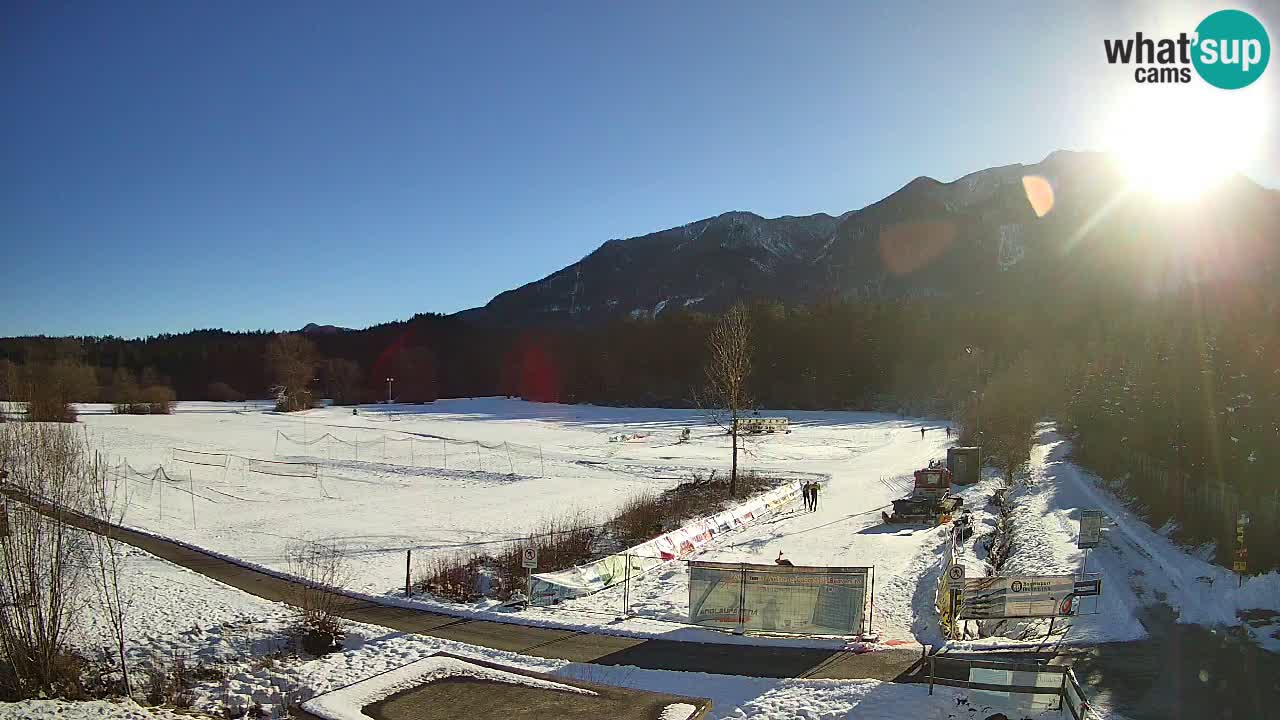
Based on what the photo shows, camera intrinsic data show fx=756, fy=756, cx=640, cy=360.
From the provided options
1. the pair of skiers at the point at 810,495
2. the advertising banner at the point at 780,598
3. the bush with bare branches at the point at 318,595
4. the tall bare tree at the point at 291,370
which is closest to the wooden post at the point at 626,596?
the advertising banner at the point at 780,598

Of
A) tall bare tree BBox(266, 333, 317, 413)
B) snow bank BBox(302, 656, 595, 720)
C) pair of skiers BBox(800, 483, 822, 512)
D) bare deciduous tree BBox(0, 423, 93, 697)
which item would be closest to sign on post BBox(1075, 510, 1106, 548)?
snow bank BBox(302, 656, 595, 720)

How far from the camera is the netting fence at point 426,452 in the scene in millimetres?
51281

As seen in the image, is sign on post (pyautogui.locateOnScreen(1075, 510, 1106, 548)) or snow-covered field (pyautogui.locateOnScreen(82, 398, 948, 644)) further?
snow-covered field (pyautogui.locateOnScreen(82, 398, 948, 644))

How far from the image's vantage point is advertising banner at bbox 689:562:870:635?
52.4 ft

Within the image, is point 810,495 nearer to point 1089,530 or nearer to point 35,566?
point 1089,530

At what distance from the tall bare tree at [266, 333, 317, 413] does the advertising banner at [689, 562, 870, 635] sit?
329 feet

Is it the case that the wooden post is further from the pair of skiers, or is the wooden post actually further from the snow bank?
the pair of skiers

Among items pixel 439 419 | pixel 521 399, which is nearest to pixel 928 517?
pixel 439 419

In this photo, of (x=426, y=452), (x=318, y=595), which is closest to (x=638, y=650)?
(x=318, y=595)

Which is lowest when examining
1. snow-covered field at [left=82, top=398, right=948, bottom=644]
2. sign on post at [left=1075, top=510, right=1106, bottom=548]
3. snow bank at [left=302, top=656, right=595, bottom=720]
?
snow-covered field at [left=82, top=398, right=948, bottom=644]

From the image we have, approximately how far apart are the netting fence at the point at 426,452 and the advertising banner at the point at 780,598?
31363 millimetres

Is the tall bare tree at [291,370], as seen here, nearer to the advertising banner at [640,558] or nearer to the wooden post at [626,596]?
the advertising banner at [640,558]

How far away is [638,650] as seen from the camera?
15156 mm

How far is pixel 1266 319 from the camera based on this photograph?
3272 centimetres
